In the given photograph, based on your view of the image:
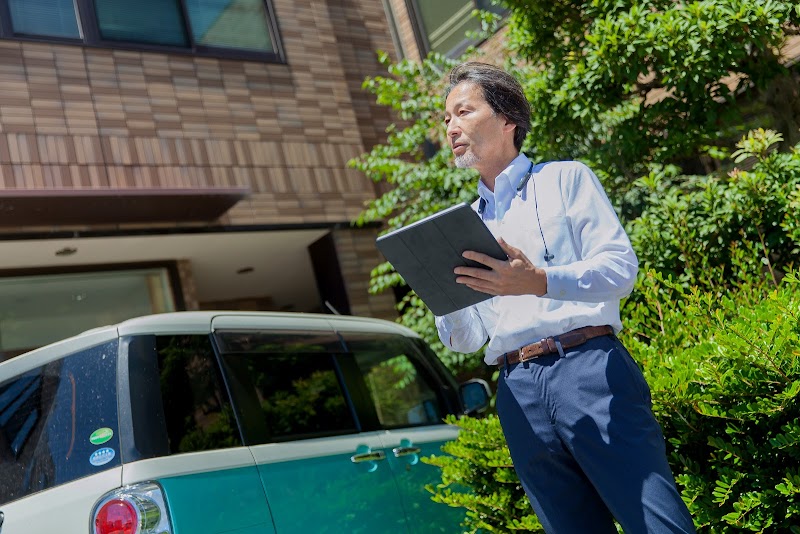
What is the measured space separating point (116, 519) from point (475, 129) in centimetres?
173

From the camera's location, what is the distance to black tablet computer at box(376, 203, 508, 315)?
7.00 feet

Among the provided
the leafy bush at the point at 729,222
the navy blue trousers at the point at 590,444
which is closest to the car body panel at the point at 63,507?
the navy blue trousers at the point at 590,444

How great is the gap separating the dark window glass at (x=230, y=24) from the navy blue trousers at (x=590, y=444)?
8257 millimetres

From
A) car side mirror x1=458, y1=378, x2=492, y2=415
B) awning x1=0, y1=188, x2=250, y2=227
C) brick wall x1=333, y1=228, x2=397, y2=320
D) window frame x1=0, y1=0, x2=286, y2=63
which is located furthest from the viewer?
brick wall x1=333, y1=228, x2=397, y2=320

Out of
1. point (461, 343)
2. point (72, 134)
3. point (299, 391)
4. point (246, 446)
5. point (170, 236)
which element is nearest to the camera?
point (461, 343)

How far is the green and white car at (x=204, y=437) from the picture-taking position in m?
3.01

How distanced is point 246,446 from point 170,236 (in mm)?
5767

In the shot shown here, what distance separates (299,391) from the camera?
4.03 m

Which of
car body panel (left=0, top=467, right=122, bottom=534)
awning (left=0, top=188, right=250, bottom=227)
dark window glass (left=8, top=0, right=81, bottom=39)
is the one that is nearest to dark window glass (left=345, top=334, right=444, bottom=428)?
car body panel (left=0, top=467, right=122, bottom=534)

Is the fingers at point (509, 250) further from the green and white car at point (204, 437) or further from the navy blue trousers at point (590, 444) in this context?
the green and white car at point (204, 437)

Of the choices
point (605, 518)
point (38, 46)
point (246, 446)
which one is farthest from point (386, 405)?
point (38, 46)

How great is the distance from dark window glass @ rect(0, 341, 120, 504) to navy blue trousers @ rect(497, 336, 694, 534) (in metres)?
1.52

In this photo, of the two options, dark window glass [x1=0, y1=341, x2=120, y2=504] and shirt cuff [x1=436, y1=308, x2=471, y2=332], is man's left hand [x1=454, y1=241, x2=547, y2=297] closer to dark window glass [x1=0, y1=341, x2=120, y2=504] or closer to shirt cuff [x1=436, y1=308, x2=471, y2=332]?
shirt cuff [x1=436, y1=308, x2=471, y2=332]

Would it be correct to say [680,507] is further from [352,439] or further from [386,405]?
[386,405]
